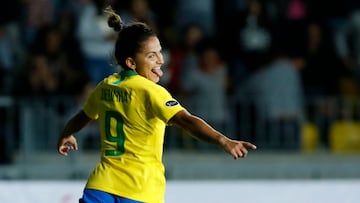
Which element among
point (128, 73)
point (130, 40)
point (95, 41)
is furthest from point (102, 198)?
point (95, 41)

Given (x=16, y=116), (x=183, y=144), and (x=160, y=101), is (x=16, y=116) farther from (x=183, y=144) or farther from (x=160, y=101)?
(x=160, y=101)

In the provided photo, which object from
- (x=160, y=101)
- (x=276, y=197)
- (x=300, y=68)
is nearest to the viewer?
(x=160, y=101)

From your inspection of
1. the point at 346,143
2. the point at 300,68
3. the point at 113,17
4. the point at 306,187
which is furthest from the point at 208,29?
the point at 113,17

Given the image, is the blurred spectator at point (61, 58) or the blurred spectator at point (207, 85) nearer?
the blurred spectator at point (207, 85)

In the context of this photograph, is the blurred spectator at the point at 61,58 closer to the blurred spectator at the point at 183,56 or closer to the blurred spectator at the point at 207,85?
the blurred spectator at the point at 183,56

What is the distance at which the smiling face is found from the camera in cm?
703

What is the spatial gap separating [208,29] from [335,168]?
2.10 meters

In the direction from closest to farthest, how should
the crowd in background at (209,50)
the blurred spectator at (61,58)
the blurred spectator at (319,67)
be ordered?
the crowd in background at (209,50) < the blurred spectator at (61,58) < the blurred spectator at (319,67)

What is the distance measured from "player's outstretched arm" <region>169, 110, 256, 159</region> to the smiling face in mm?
400

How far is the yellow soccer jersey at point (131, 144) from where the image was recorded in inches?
275

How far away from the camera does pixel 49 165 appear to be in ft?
40.3

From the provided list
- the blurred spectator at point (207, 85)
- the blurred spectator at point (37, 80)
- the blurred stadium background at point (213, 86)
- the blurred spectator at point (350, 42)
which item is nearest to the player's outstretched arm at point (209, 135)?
the blurred stadium background at point (213, 86)

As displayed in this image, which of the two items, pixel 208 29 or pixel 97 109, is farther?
pixel 208 29

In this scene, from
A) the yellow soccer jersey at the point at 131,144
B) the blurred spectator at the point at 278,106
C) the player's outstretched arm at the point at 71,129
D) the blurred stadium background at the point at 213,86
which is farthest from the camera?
the blurred spectator at the point at 278,106
